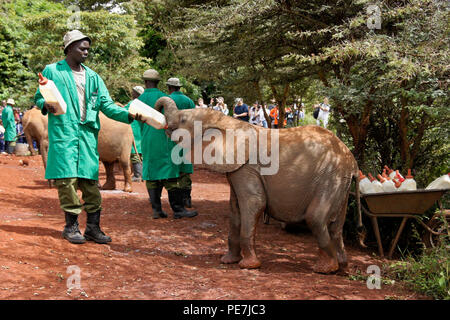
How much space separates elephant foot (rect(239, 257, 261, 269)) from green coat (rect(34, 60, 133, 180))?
187 cm

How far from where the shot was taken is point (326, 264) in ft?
15.5

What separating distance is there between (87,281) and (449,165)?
222 inches

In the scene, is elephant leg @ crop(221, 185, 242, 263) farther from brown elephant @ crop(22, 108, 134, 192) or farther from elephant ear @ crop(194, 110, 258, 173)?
brown elephant @ crop(22, 108, 134, 192)

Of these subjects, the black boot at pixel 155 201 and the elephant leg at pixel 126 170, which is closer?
the black boot at pixel 155 201

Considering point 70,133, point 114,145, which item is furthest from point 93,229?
point 114,145

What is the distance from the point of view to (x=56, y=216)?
6973 mm

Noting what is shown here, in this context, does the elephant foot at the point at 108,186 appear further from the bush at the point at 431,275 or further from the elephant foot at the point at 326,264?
the bush at the point at 431,275

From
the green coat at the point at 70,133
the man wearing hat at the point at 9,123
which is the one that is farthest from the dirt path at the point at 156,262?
the man wearing hat at the point at 9,123

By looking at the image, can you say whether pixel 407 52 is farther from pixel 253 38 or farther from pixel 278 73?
pixel 278 73

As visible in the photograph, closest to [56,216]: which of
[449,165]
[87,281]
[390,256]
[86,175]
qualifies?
[86,175]

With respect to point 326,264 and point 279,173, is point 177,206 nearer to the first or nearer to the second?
point 279,173

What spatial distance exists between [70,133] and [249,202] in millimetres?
2035

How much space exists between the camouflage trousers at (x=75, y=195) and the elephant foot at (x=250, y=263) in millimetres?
1807

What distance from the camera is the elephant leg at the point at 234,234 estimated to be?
495cm
